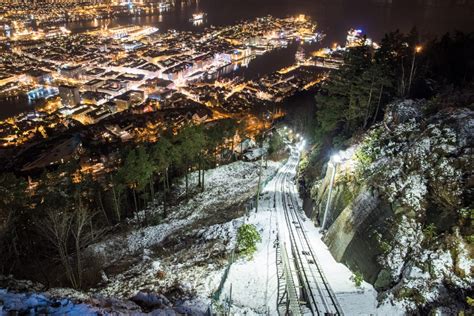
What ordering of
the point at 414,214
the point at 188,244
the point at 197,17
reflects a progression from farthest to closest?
1. the point at 197,17
2. the point at 188,244
3. the point at 414,214

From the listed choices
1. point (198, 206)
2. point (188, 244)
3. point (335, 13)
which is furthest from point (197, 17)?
point (188, 244)

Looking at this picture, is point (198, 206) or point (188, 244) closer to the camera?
point (188, 244)

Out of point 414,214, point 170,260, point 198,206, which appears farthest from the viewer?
point 198,206

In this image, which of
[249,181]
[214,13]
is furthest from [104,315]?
[214,13]

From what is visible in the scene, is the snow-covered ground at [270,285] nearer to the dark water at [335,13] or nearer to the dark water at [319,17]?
the dark water at [319,17]

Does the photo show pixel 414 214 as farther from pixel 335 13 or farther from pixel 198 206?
pixel 335 13

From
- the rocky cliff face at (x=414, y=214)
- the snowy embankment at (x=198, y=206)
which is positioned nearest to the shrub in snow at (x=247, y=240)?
the rocky cliff face at (x=414, y=214)

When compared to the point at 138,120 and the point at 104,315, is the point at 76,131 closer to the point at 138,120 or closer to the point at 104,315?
the point at 138,120

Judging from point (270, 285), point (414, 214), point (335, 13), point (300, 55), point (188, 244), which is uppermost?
point (335, 13)
